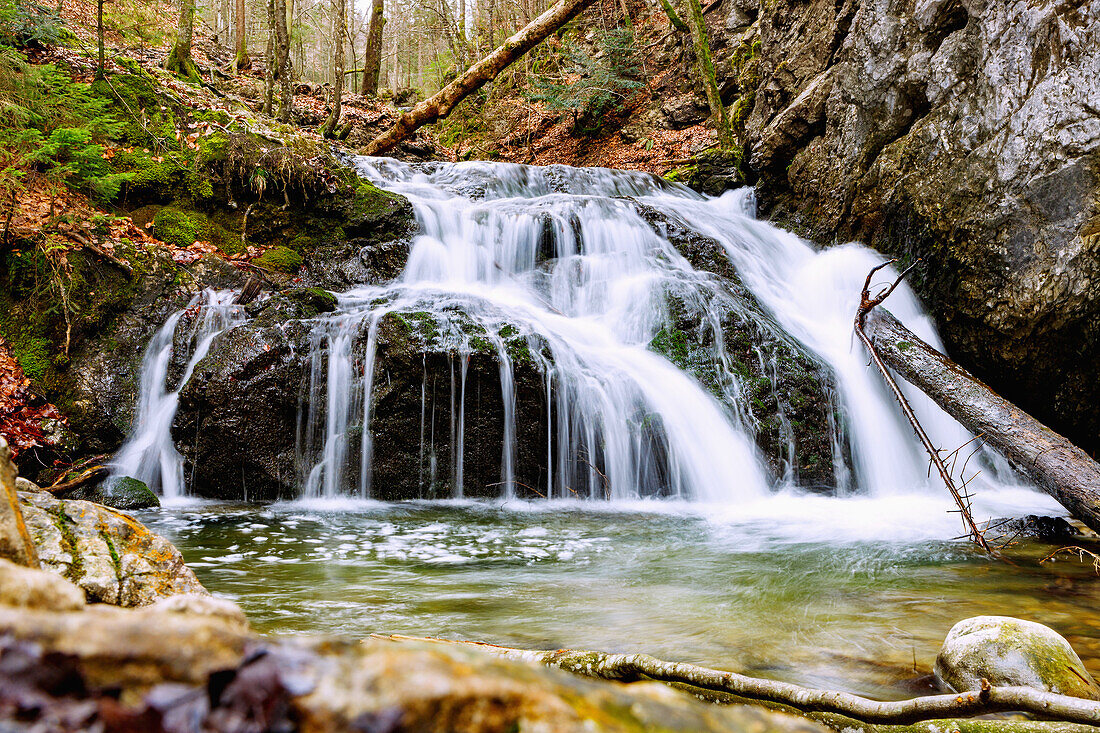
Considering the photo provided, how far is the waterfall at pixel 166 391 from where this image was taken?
635 centimetres

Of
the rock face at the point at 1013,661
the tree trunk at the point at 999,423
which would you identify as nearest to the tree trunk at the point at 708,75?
the tree trunk at the point at 999,423

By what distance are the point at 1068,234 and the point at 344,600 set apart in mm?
7515

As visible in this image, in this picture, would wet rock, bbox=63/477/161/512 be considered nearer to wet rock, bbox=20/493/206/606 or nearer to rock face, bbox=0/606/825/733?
wet rock, bbox=20/493/206/606

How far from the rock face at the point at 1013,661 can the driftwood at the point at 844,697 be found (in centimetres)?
41

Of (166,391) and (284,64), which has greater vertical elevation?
(284,64)

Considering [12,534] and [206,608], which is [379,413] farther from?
[206,608]

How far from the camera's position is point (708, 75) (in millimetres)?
13852

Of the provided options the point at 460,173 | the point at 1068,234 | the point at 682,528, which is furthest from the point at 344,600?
the point at 460,173

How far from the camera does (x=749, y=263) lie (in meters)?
9.53

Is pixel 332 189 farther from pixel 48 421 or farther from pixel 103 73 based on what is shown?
pixel 48 421

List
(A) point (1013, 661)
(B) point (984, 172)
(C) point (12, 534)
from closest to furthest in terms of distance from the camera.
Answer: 1. (C) point (12, 534)
2. (A) point (1013, 661)
3. (B) point (984, 172)

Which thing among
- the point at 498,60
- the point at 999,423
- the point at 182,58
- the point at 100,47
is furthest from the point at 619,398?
the point at 182,58

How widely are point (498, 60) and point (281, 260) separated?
650 cm

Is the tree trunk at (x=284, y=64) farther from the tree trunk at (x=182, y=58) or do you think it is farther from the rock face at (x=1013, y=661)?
the rock face at (x=1013, y=661)
